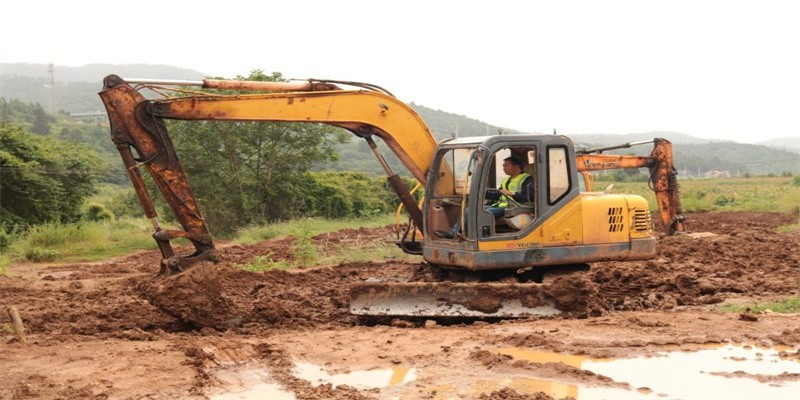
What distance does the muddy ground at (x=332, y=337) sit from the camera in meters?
8.00

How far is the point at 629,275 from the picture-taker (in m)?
14.2

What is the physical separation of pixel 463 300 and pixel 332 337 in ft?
5.61

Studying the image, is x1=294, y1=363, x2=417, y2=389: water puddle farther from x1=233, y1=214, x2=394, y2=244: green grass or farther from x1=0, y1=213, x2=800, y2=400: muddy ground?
x1=233, y1=214, x2=394, y2=244: green grass

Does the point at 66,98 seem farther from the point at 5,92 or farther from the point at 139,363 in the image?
the point at 139,363

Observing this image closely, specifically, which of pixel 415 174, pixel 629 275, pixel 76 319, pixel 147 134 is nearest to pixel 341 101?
pixel 415 174

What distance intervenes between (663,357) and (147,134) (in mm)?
5951

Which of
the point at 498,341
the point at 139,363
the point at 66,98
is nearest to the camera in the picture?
the point at 139,363

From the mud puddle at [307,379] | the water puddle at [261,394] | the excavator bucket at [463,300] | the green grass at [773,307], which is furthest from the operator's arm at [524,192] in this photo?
the water puddle at [261,394]

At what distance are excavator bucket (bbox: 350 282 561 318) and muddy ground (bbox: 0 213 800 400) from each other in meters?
0.16

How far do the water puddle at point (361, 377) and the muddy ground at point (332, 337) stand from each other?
0.04m

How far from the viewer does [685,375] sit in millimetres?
8266

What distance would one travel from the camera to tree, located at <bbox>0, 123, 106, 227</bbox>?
25.1 metres

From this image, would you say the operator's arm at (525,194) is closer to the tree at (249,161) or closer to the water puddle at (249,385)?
the water puddle at (249,385)

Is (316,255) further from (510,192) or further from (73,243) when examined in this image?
(510,192)
